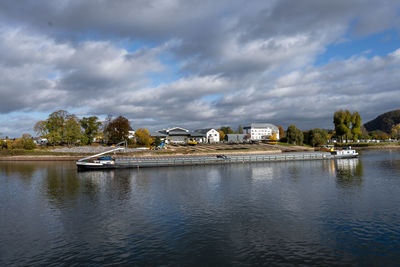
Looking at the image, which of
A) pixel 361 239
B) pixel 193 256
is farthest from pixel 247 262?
pixel 361 239

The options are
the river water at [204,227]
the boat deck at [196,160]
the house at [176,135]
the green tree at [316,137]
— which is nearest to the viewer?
the river water at [204,227]

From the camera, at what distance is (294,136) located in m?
140

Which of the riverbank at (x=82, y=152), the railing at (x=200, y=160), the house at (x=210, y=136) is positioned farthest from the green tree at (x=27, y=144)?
the house at (x=210, y=136)

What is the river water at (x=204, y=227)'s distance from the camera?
17500mm

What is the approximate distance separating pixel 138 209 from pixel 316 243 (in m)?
17.8

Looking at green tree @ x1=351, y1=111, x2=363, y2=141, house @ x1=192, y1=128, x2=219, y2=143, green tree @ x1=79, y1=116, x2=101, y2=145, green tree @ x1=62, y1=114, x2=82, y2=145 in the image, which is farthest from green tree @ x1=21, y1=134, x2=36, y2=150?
green tree @ x1=351, y1=111, x2=363, y2=141

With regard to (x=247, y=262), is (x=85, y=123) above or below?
above

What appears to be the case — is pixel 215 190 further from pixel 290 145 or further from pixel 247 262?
pixel 290 145

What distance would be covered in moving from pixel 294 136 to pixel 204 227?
127 meters

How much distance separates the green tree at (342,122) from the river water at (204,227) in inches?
4940

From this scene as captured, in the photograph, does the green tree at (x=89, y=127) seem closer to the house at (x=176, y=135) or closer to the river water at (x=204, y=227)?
the house at (x=176, y=135)

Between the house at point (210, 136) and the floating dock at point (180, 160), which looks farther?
the house at point (210, 136)

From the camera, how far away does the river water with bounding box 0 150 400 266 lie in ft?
57.4

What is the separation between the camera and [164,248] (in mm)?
18938
